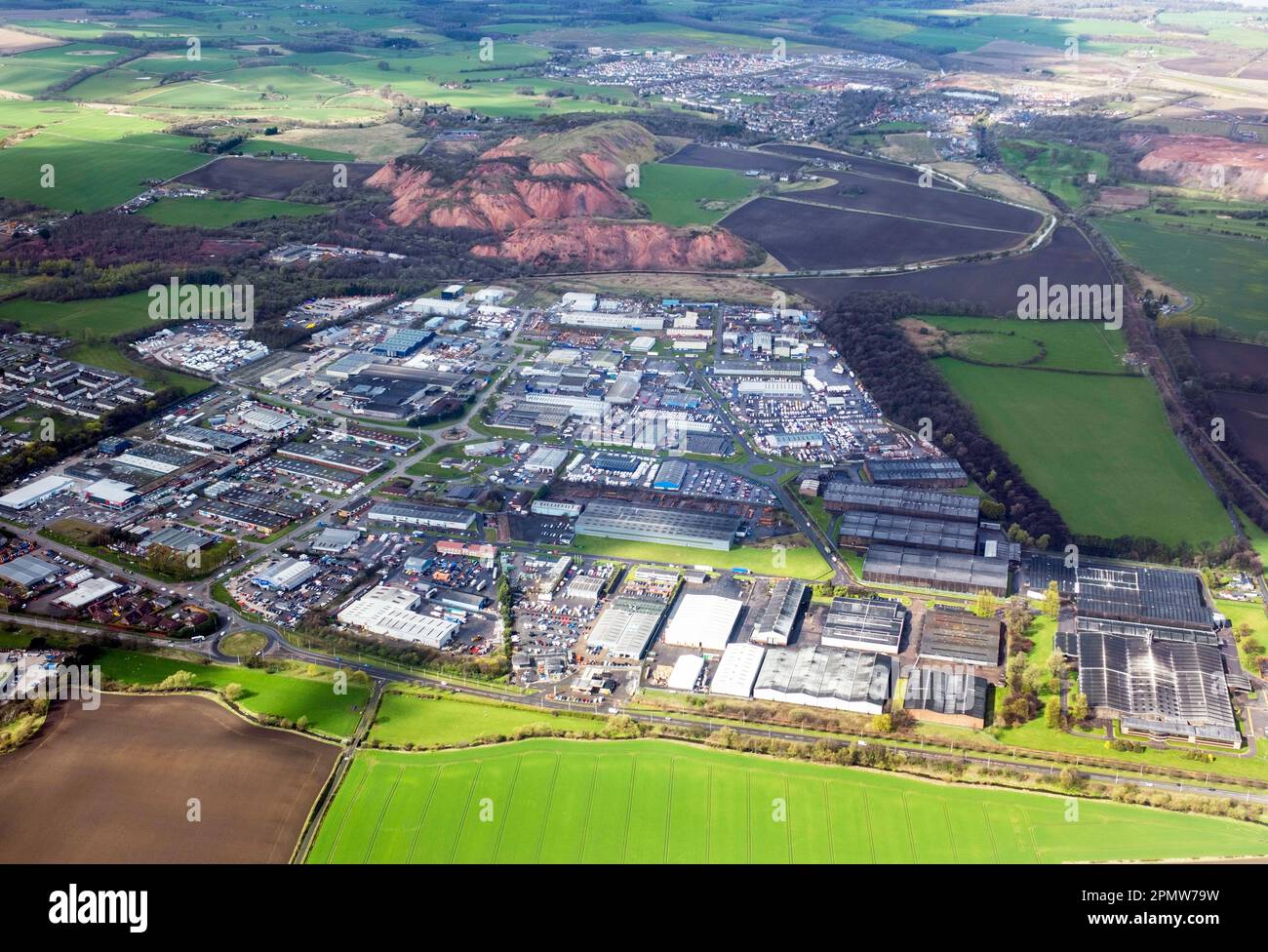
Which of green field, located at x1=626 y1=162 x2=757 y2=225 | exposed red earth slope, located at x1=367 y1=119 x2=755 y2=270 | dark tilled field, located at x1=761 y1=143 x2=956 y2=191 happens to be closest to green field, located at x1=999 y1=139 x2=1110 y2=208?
dark tilled field, located at x1=761 y1=143 x2=956 y2=191

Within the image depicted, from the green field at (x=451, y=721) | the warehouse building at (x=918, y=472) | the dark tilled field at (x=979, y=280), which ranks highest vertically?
the dark tilled field at (x=979, y=280)

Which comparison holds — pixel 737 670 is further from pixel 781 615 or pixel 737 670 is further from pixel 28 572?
pixel 28 572

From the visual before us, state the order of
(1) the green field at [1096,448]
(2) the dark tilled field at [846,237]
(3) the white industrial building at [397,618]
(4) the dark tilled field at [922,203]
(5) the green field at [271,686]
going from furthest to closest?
1. (4) the dark tilled field at [922,203]
2. (2) the dark tilled field at [846,237]
3. (1) the green field at [1096,448]
4. (3) the white industrial building at [397,618]
5. (5) the green field at [271,686]

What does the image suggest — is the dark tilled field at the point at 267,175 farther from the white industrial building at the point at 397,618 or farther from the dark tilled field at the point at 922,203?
the white industrial building at the point at 397,618

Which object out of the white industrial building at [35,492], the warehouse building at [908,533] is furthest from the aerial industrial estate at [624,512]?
the white industrial building at [35,492]

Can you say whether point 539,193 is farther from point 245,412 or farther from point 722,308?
point 245,412
